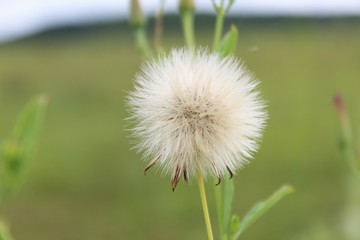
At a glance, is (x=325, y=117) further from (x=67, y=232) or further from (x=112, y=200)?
(x=67, y=232)

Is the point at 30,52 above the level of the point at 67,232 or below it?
above

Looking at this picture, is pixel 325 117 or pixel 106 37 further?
pixel 106 37

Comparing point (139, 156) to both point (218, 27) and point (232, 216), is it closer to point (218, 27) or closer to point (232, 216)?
point (218, 27)

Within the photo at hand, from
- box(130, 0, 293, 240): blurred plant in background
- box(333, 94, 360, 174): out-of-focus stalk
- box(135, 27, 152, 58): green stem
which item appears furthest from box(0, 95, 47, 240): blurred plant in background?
box(333, 94, 360, 174): out-of-focus stalk

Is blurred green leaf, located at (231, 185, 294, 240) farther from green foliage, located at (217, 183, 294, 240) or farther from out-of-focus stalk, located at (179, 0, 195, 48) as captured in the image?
out-of-focus stalk, located at (179, 0, 195, 48)

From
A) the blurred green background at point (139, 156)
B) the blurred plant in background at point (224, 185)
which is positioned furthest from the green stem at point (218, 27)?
the blurred green background at point (139, 156)

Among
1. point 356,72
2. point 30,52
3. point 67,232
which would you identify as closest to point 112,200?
point 67,232

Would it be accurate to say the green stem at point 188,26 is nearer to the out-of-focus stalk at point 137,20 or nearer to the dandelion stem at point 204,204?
the out-of-focus stalk at point 137,20
